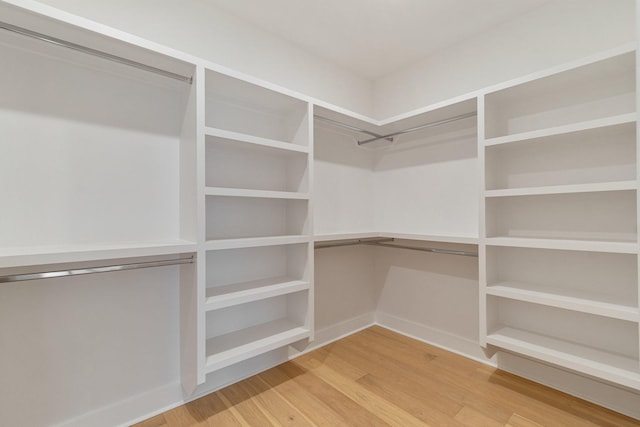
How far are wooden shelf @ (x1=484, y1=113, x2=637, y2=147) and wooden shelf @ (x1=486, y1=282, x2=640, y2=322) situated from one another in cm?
93

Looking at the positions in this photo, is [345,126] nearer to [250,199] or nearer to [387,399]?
[250,199]

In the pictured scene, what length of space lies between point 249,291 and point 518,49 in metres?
2.54

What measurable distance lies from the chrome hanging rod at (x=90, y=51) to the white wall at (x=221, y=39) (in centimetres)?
33

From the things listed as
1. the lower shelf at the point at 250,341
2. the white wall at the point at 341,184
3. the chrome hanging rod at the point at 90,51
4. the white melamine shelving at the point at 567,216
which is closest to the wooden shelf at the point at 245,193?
the white wall at the point at 341,184

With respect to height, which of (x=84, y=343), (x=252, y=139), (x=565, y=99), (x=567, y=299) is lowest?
(x=84, y=343)

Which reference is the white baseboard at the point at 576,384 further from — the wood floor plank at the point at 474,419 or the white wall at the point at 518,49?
the white wall at the point at 518,49

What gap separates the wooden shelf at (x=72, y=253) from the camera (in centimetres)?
106

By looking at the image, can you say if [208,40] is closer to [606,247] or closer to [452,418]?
[606,247]

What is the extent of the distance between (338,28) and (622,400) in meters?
3.05

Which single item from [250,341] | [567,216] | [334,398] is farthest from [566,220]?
[250,341]

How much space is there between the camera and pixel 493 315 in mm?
1954

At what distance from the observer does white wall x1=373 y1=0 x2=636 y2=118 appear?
5.62 feet

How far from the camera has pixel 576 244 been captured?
4.98 ft

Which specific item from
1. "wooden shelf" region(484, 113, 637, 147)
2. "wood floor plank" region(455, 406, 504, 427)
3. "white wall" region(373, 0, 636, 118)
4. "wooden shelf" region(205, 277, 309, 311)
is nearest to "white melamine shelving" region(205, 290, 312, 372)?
"wooden shelf" region(205, 277, 309, 311)
